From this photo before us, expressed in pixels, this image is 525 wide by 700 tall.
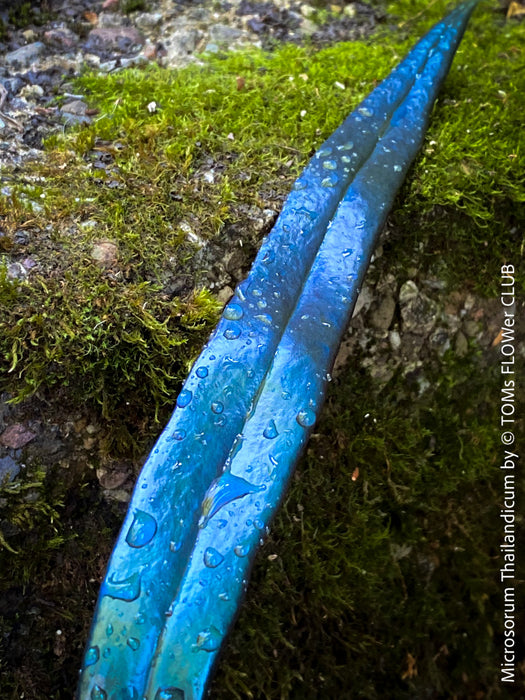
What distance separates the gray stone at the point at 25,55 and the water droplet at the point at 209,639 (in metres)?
1.93

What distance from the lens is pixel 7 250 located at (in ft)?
4.72

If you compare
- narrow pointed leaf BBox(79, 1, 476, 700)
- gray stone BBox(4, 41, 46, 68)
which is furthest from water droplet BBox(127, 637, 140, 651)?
gray stone BBox(4, 41, 46, 68)

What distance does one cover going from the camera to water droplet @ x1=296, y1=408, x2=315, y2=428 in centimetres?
116

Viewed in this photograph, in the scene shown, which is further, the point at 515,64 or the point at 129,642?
the point at 515,64

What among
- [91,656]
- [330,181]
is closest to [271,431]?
[91,656]

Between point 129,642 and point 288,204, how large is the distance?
3.41ft

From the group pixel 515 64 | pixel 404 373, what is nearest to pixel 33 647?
pixel 404 373

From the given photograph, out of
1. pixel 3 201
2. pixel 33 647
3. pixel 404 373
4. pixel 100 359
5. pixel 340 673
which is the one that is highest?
pixel 3 201

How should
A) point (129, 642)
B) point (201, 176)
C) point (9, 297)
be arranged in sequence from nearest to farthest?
point (129, 642) → point (9, 297) → point (201, 176)

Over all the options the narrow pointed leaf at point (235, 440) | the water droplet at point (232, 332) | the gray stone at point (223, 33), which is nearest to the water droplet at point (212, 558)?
the narrow pointed leaf at point (235, 440)

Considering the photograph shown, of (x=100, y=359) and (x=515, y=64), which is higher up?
(x=515, y=64)

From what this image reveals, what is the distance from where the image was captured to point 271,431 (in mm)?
1144

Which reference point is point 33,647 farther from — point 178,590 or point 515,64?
point 515,64

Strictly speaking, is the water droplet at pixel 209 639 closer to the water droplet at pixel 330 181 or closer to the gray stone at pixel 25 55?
the water droplet at pixel 330 181
